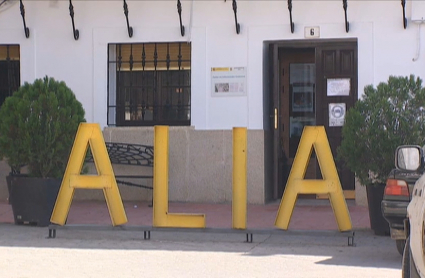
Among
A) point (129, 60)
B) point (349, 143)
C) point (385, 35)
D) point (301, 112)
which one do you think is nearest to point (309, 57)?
point (301, 112)

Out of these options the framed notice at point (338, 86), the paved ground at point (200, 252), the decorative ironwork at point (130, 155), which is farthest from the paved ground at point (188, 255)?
the framed notice at point (338, 86)

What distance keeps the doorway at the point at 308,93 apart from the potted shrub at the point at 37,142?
3.79 meters

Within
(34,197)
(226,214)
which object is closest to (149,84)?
(226,214)

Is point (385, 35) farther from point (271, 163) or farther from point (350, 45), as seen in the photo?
point (271, 163)

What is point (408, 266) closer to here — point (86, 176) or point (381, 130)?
point (381, 130)

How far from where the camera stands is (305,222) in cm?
1105

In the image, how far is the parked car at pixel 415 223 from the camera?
5.37 meters


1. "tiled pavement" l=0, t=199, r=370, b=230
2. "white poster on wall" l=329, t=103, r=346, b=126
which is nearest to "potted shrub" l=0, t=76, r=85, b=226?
"tiled pavement" l=0, t=199, r=370, b=230

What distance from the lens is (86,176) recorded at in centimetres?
947

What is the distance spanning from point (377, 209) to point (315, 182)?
1.10 m

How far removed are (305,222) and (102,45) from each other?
4.54 m

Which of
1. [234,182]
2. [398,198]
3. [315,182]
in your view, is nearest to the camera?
[398,198]

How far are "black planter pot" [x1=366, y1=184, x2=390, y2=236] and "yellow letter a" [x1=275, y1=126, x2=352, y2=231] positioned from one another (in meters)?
0.72

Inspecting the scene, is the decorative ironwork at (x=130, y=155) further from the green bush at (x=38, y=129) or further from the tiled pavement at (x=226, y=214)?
the green bush at (x=38, y=129)
